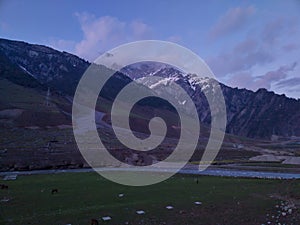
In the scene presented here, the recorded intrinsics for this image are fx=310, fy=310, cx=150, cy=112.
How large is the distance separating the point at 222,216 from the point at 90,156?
58037 mm

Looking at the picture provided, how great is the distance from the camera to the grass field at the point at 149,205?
17.6 m

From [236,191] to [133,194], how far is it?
928cm

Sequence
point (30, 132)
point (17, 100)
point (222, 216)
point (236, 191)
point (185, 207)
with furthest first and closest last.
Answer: point (17, 100) < point (30, 132) < point (236, 191) < point (185, 207) < point (222, 216)

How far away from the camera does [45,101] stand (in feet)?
580

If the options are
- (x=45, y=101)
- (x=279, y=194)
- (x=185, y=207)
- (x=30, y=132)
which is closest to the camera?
(x=185, y=207)

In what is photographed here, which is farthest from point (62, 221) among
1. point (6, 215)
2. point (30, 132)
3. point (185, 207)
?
point (30, 132)

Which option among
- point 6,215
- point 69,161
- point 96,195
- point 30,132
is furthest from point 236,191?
point 30,132

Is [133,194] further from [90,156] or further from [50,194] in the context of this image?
[90,156]

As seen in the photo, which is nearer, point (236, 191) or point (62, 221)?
point (62, 221)

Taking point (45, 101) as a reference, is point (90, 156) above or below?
below

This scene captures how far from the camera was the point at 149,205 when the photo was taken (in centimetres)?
2136

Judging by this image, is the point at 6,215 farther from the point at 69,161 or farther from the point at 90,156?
the point at 90,156

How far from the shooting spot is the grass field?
17.6 m

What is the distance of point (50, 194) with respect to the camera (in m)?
26.6
